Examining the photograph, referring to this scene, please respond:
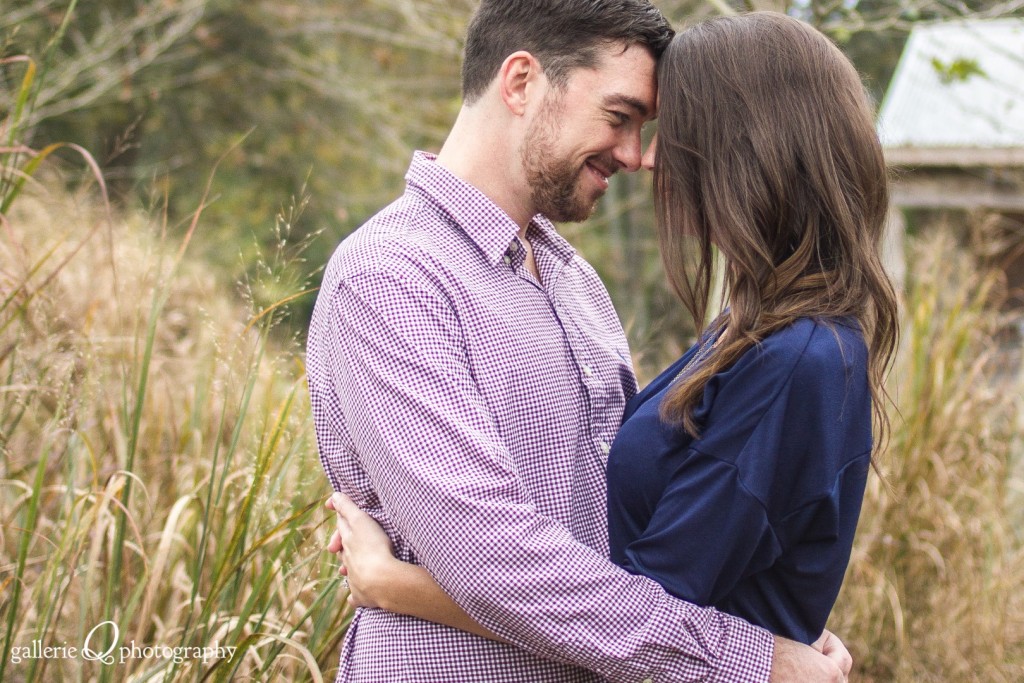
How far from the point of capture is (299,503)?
8.93 ft

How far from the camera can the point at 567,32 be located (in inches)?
80.6

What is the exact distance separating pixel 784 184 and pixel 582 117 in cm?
48

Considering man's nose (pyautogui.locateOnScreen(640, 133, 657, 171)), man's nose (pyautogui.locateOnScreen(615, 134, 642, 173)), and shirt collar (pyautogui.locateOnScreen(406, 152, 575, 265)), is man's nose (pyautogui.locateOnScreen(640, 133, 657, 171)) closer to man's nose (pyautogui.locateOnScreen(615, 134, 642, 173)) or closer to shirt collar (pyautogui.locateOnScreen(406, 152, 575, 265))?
man's nose (pyautogui.locateOnScreen(615, 134, 642, 173))

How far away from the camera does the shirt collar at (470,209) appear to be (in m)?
1.90

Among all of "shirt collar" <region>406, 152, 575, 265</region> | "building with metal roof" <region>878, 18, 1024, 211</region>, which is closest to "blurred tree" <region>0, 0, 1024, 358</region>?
"building with metal roof" <region>878, 18, 1024, 211</region>

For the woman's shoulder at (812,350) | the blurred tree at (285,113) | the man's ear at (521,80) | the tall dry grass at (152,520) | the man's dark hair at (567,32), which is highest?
the man's dark hair at (567,32)

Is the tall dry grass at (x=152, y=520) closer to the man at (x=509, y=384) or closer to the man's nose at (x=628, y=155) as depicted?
the man at (x=509, y=384)

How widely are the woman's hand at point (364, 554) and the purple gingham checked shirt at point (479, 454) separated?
0.10 ft

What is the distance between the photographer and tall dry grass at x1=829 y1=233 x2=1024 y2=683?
3.69 m

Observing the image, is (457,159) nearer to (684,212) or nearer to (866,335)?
(684,212)

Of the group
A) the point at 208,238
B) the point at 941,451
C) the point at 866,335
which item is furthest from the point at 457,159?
the point at 208,238

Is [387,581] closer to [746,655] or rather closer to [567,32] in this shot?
[746,655]

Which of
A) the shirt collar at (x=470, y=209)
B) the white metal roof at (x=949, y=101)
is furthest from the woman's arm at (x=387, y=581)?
the white metal roof at (x=949, y=101)

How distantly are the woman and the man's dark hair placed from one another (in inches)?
5.6
